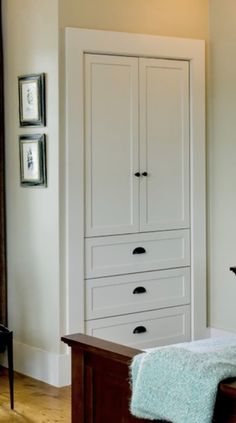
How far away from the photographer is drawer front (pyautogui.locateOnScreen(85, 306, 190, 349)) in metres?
4.57

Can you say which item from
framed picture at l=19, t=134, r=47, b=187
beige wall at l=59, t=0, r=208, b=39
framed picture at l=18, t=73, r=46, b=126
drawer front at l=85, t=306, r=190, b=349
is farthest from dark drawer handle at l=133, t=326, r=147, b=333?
beige wall at l=59, t=0, r=208, b=39

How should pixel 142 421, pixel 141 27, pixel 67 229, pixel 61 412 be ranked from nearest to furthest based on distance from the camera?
pixel 142 421, pixel 61 412, pixel 67 229, pixel 141 27

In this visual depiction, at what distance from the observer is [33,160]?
450 centimetres

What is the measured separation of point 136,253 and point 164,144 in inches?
28.9

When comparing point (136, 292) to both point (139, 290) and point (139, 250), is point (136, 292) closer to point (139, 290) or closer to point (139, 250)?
point (139, 290)

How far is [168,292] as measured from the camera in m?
4.85

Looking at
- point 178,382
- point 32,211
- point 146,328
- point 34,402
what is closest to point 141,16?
point 32,211

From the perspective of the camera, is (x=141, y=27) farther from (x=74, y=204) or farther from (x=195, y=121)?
(x=74, y=204)

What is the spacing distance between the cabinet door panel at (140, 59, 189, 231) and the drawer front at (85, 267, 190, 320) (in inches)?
13.0

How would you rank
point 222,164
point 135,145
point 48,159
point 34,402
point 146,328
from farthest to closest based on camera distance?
point 222,164, point 146,328, point 135,145, point 48,159, point 34,402

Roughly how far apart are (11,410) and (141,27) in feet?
8.10

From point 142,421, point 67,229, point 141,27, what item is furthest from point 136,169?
point 142,421

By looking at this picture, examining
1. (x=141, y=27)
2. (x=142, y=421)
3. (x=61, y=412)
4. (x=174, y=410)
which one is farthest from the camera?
(x=141, y=27)

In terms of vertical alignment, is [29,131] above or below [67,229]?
above
